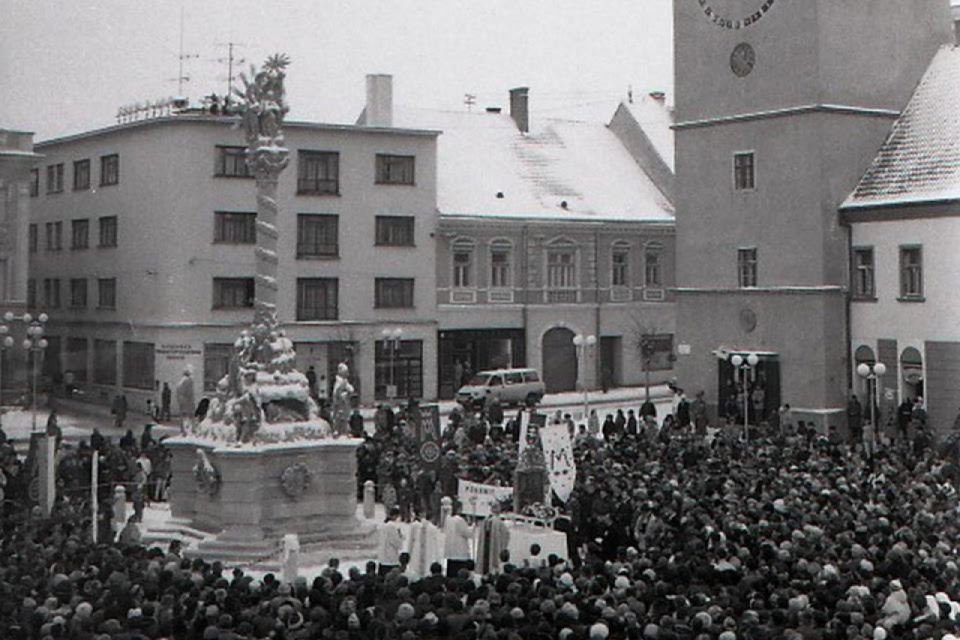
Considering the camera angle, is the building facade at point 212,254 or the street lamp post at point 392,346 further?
the street lamp post at point 392,346

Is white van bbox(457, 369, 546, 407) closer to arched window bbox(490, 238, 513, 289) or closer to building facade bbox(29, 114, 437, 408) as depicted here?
building facade bbox(29, 114, 437, 408)

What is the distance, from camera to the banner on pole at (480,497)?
16.0 metres

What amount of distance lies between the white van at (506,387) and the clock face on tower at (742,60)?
9516 millimetres

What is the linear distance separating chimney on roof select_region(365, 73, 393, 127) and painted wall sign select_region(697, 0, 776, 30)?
405 inches

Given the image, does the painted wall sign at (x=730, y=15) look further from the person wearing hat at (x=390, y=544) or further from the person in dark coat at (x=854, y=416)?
the person wearing hat at (x=390, y=544)

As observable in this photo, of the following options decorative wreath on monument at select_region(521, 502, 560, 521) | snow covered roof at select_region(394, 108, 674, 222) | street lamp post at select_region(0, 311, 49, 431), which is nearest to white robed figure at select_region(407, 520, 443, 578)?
decorative wreath on monument at select_region(521, 502, 560, 521)

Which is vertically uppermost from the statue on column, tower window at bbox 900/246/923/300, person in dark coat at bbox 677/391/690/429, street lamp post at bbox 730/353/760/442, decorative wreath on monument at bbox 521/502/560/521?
tower window at bbox 900/246/923/300

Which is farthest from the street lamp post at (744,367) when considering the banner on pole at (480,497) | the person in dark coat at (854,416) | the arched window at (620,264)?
the banner on pole at (480,497)

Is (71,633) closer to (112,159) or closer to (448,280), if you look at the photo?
(112,159)

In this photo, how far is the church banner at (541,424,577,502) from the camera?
16.8 metres

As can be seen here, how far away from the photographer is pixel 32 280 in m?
30.0

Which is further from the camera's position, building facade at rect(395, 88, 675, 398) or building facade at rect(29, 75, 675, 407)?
building facade at rect(395, 88, 675, 398)

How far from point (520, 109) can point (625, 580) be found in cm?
2926

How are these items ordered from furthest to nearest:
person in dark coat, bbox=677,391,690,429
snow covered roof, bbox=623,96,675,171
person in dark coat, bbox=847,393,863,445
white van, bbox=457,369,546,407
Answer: snow covered roof, bbox=623,96,675,171, white van, bbox=457,369,546,407, person in dark coat, bbox=677,391,690,429, person in dark coat, bbox=847,393,863,445
